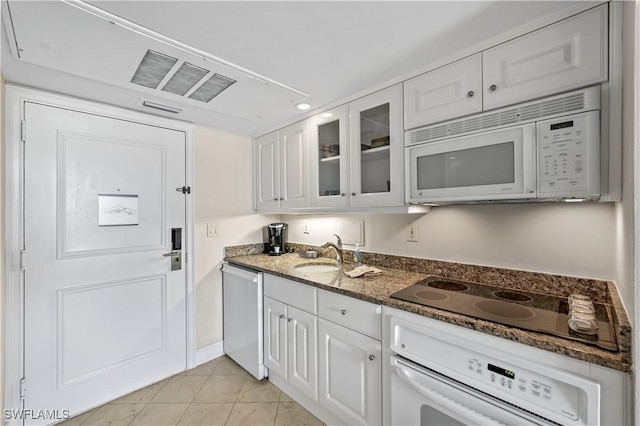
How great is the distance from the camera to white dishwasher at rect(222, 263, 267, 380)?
2.06m

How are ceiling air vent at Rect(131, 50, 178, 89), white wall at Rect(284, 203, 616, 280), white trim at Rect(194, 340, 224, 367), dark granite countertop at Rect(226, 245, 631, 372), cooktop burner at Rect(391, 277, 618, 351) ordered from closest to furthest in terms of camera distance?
dark granite countertop at Rect(226, 245, 631, 372), cooktop burner at Rect(391, 277, 618, 351), white wall at Rect(284, 203, 616, 280), ceiling air vent at Rect(131, 50, 178, 89), white trim at Rect(194, 340, 224, 367)

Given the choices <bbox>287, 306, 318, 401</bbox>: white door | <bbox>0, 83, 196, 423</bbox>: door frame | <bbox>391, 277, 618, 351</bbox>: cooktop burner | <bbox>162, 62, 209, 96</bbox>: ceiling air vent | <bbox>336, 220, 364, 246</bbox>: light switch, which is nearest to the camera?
<bbox>391, 277, 618, 351</bbox>: cooktop burner

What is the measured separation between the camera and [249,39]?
3.98 feet

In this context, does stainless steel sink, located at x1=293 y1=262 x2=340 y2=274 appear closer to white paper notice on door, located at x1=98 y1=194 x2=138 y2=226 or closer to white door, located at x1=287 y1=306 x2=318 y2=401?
white door, located at x1=287 y1=306 x2=318 y2=401

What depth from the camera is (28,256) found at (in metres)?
1.64

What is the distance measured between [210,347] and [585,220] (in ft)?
9.16

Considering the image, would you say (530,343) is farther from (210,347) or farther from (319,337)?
(210,347)

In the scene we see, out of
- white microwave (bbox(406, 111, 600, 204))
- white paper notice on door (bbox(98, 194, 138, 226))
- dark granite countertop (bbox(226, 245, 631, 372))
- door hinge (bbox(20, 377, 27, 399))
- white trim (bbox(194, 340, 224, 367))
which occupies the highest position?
white microwave (bbox(406, 111, 600, 204))

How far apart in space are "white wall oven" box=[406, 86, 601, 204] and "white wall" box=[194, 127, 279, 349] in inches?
67.2

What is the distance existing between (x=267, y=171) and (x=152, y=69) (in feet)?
3.99

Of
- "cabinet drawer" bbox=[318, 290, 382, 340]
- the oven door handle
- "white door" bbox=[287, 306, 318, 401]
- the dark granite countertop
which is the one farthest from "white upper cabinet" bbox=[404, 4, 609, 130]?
"white door" bbox=[287, 306, 318, 401]

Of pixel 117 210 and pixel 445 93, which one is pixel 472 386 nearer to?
pixel 445 93

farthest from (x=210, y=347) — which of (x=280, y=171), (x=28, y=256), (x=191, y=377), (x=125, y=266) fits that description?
(x=280, y=171)

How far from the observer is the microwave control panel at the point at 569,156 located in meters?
0.99
